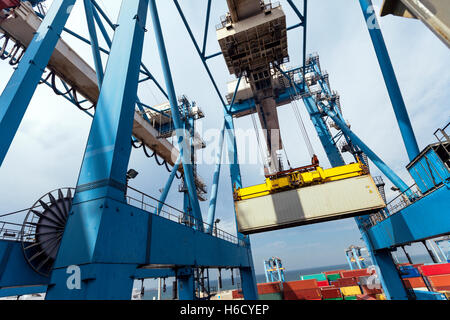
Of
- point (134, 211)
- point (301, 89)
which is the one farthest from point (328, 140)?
point (134, 211)

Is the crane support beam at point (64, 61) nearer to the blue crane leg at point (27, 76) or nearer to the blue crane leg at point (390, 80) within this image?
the blue crane leg at point (27, 76)

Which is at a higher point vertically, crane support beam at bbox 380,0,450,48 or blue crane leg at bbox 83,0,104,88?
blue crane leg at bbox 83,0,104,88

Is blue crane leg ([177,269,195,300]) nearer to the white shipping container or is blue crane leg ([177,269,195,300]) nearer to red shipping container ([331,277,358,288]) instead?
the white shipping container

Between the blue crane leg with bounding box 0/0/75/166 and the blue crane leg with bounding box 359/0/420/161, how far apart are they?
39.4 ft

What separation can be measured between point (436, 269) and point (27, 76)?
34083 mm

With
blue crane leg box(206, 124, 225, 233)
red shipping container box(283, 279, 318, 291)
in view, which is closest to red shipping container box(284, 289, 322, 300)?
red shipping container box(283, 279, 318, 291)

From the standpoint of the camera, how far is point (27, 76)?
569 cm

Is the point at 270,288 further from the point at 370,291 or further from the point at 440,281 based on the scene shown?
the point at 440,281

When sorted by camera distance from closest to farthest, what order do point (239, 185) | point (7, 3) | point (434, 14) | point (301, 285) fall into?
point (434, 14), point (7, 3), point (239, 185), point (301, 285)

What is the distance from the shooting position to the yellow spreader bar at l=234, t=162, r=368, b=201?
866 cm

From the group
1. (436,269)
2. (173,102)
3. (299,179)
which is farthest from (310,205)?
(436,269)

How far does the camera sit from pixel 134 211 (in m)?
4.46

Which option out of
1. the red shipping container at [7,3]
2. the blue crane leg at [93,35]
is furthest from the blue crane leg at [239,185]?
the red shipping container at [7,3]
